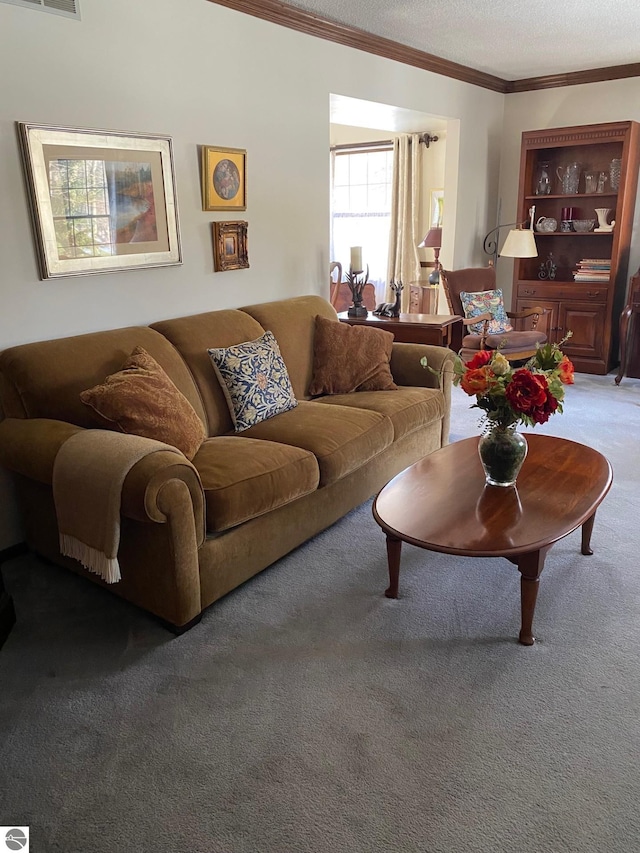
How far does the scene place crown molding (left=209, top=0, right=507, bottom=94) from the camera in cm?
363

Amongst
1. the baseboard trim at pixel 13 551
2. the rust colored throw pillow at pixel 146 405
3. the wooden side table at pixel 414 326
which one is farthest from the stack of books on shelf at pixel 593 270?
the baseboard trim at pixel 13 551

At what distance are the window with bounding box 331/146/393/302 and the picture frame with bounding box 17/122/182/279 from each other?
4434mm

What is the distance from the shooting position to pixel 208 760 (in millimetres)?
1827

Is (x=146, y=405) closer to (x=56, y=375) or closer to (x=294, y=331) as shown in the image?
(x=56, y=375)

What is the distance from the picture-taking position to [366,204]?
24.6ft

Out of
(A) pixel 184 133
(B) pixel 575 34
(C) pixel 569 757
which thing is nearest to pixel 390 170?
(B) pixel 575 34

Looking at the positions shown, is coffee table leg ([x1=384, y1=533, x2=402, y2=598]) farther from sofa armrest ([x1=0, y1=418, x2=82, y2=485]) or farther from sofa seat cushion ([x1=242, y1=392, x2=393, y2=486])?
sofa armrest ([x1=0, y1=418, x2=82, y2=485])

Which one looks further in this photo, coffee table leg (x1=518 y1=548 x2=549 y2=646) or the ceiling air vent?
the ceiling air vent

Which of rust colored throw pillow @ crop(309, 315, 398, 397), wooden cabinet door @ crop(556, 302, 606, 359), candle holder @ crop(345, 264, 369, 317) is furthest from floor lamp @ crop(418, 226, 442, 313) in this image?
rust colored throw pillow @ crop(309, 315, 398, 397)

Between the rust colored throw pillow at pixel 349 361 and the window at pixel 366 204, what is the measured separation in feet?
12.6

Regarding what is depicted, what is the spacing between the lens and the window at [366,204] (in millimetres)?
7320

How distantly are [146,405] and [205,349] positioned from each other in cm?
79

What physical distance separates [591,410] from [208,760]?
3900 mm

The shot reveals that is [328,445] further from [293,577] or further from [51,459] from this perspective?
[51,459]
